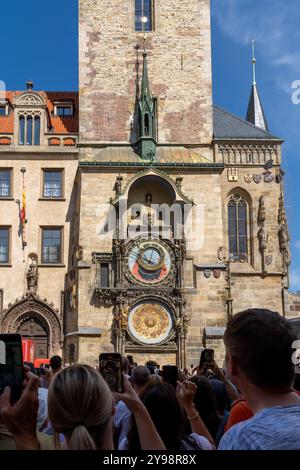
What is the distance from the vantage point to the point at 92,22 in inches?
1162

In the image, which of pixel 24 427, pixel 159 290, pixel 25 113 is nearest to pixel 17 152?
pixel 25 113

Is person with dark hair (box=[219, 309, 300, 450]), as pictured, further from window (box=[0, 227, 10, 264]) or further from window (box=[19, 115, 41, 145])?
window (box=[19, 115, 41, 145])

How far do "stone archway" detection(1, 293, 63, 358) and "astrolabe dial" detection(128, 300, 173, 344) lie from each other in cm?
345

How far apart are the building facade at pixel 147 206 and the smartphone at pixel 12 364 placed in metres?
21.7

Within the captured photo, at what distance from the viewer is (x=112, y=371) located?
148 inches

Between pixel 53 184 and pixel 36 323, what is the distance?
20.4 feet

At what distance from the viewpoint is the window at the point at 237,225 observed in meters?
28.1

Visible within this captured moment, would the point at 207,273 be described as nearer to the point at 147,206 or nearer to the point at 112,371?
the point at 147,206

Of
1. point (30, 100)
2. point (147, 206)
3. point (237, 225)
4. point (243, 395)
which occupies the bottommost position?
point (243, 395)

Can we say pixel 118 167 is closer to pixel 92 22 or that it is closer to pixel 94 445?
pixel 92 22

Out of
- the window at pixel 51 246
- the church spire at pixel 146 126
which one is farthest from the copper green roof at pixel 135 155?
the window at pixel 51 246

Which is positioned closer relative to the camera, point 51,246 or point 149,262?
point 149,262

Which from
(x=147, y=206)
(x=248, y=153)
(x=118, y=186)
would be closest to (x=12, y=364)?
(x=118, y=186)

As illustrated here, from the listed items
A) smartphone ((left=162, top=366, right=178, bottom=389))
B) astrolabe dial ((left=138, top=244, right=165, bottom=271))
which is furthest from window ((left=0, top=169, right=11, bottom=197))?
smartphone ((left=162, top=366, right=178, bottom=389))
